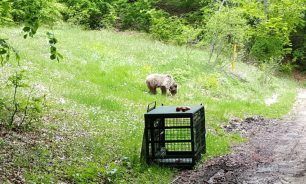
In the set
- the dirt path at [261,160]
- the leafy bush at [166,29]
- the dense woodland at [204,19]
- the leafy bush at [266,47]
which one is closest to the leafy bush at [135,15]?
the dense woodland at [204,19]

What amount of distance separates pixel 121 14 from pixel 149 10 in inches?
99.3

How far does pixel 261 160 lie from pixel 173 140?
9.08 feet

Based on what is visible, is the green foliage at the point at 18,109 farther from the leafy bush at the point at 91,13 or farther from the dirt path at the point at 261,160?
the leafy bush at the point at 91,13

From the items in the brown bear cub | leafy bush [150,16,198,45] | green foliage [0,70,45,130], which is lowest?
leafy bush [150,16,198,45]

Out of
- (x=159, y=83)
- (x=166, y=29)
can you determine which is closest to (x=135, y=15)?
(x=166, y=29)

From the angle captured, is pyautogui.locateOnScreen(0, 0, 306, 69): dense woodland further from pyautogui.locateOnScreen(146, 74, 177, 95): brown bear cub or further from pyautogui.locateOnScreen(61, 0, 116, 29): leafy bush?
pyautogui.locateOnScreen(146, 74, 177, 95): brown bear cub

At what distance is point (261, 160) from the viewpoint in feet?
38.2

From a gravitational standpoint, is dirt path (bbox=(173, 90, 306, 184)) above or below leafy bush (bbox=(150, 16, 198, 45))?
above

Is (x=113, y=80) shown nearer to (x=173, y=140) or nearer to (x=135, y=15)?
(x=173, y=140)

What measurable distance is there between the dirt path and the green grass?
553mm

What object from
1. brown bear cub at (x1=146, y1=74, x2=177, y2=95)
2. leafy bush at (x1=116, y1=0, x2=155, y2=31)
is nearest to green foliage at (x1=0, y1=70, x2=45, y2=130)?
brown bear cub at (x1=146, y1=74, x2=177, y2=95)

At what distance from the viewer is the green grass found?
352 inches

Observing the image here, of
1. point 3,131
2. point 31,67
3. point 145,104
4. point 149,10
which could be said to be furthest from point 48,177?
point 149,10

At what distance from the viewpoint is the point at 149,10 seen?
4044cm
